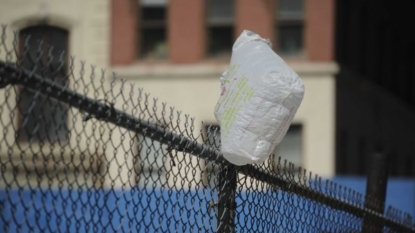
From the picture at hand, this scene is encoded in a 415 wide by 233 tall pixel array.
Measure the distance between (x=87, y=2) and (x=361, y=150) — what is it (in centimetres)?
874

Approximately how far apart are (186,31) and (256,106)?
26.1 m

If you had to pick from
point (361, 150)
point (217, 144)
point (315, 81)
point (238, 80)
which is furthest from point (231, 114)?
point (361, 150)

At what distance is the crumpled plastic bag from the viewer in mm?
4848

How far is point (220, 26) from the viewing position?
30.7 meters

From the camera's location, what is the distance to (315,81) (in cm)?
3036

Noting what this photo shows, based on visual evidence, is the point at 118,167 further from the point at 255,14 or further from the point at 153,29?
the point at 153,29

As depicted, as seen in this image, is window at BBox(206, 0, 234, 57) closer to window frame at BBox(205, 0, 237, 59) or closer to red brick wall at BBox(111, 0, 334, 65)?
window frame at BBox(205, 0, 237, 59)

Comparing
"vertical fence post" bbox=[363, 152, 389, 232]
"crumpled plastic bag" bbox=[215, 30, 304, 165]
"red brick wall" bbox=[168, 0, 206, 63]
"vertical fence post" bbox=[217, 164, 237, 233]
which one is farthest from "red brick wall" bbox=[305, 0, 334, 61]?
"crumpled plastic bag" bbox=[215, 30, 304, 165]

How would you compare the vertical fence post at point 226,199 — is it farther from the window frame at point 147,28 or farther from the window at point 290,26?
the window frame at point 147,28

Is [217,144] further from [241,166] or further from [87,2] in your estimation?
[87,2]

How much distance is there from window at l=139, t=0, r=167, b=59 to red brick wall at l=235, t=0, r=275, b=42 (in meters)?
1.88

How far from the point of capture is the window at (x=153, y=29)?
3100cm

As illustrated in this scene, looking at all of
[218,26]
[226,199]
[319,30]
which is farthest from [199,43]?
[226,199]

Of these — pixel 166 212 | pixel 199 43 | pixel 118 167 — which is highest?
pixel 118 167
